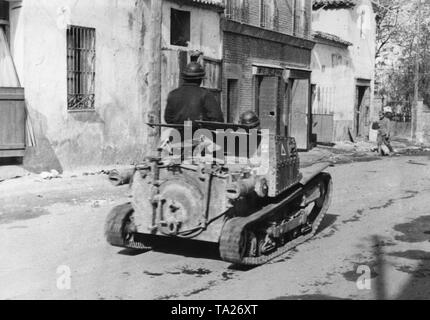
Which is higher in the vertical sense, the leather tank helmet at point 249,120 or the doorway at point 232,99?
the doorway at point 232,99

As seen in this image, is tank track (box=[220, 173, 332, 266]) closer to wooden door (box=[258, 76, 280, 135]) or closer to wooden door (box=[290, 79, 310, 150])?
wooden door (box=[258, 76, 280, 135])

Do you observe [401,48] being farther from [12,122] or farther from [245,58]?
[12,122]

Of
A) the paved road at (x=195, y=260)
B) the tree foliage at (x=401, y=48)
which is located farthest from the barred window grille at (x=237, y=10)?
the tree foliage at (x=401, y=48)

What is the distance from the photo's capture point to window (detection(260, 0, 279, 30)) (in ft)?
68.4

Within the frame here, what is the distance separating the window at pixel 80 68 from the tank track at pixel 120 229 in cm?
668

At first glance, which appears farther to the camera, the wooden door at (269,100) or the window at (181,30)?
the wooden door at (269,100)

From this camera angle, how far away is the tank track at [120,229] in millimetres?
7121

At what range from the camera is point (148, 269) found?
668 cm

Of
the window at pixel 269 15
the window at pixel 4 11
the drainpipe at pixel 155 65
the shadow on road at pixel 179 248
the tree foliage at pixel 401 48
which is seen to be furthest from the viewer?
the tree foliage at pixel 401 48

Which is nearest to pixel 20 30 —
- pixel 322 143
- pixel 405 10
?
pixel 322 143

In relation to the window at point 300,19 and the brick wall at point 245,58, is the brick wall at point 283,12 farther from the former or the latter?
the brick wall at point 245,58

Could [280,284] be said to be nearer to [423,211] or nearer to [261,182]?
[261,182]

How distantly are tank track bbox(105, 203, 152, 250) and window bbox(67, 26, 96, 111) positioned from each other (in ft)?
21.9
